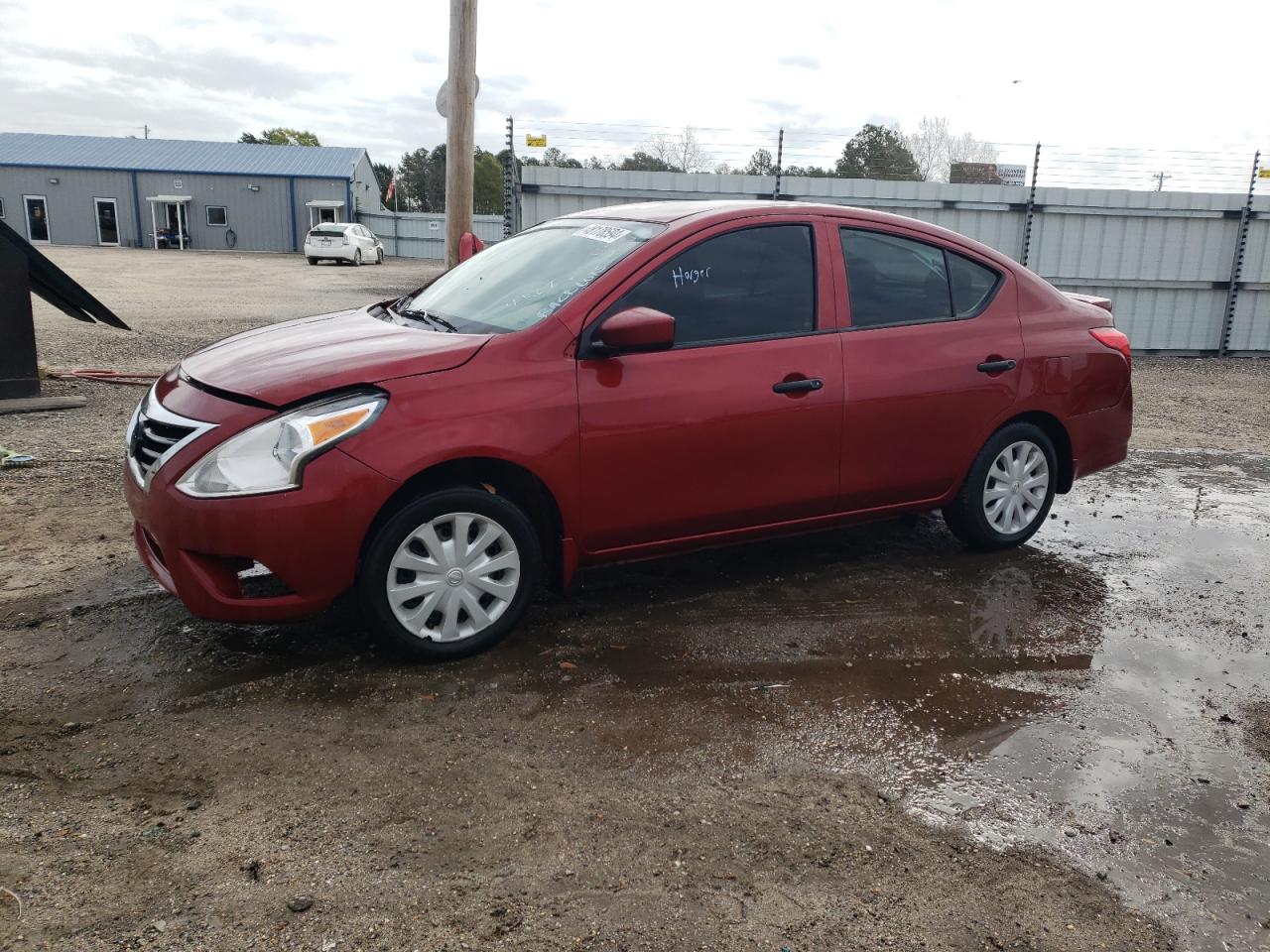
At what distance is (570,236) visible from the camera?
4785mm

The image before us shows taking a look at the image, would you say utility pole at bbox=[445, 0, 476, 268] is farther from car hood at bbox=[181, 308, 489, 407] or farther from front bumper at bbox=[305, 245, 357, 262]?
front bumper at bbox=[305, 245, 357, 262]

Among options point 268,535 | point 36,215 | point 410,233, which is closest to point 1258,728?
point 268,535

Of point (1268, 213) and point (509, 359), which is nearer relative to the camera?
point (509, 359)

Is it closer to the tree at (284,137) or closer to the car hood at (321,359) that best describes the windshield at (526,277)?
the car hood at (321,359)

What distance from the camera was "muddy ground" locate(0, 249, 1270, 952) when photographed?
2.59 metres

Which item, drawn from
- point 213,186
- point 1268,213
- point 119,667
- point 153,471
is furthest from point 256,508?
point 213,186

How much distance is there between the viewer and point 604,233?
4.64 metres

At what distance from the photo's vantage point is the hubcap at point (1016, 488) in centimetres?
531

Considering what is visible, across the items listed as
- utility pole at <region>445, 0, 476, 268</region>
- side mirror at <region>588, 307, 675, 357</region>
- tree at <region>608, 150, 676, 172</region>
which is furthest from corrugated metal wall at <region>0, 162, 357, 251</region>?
side mirror at <region>588, 307, 675, 357</region>

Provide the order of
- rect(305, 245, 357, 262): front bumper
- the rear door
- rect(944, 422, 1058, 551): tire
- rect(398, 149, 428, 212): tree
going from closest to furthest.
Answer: the rear door, rect(944, 422, 1058, 551): tire, rect(305, 245, 357, 262): front bumper, rect(398, 149, 428, 212): tree

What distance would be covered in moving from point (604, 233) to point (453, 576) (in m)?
1.74

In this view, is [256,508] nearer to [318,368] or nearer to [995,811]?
[318,368]

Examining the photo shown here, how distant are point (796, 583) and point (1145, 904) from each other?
96.4 inches

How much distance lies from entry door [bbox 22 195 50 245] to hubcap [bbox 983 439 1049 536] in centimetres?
5052
